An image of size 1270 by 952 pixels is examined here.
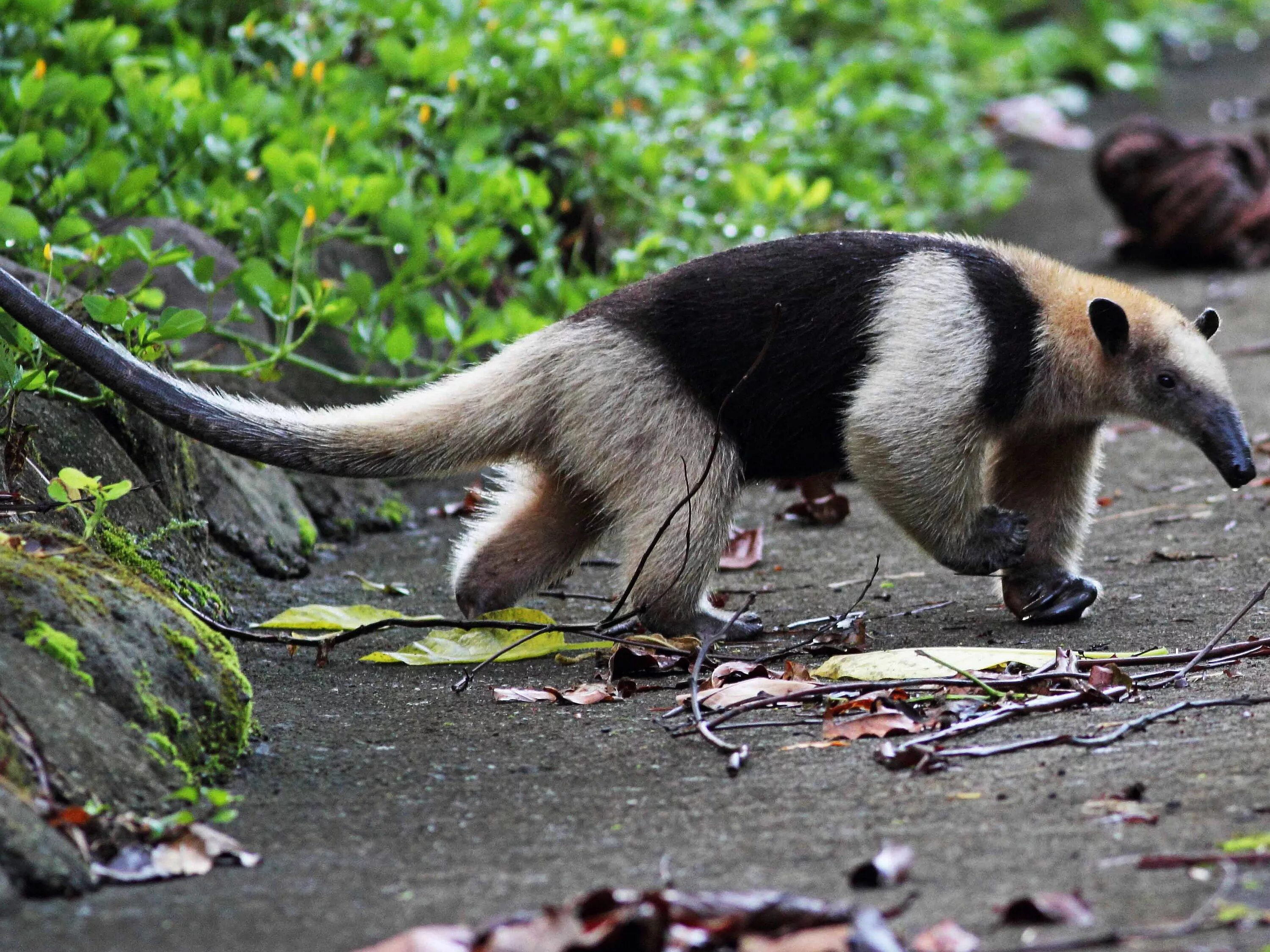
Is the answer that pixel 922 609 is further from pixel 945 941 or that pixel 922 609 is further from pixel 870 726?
pixel 945 941

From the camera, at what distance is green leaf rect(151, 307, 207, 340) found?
4.14 meters

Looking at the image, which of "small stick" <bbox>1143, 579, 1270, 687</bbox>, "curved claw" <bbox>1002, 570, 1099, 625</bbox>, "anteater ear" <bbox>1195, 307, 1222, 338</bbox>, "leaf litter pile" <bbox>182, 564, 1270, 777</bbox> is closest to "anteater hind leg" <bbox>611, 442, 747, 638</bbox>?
"leaf litter pile" <bbox>182, 564, 1270, 777</bbox>

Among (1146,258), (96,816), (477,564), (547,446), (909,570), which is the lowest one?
(1146,258)

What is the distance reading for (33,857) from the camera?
246 centimetres

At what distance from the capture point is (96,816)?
264 cm

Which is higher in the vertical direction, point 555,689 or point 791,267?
point 791,267

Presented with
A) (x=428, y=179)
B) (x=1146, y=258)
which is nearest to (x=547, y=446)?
(x=428, y=179)

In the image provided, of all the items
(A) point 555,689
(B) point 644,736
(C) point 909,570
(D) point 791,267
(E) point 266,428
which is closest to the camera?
(B) point 644,736

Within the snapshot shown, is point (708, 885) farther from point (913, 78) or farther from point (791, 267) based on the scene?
point (913, 78)

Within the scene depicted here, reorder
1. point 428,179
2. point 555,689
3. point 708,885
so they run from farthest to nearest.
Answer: point 428,179 → point 555,689 → point 708,885

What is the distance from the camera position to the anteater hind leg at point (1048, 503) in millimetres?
4637

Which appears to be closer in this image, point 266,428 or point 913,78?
point 266,428

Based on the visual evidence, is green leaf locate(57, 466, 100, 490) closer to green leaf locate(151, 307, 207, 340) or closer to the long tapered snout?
green leaf locate(151, 307, 207, 340)

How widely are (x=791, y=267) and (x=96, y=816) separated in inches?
107
